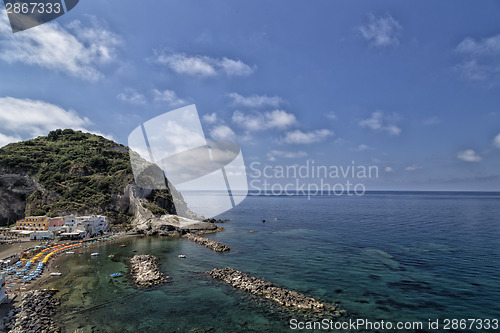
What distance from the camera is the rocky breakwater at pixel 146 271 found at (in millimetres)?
32969

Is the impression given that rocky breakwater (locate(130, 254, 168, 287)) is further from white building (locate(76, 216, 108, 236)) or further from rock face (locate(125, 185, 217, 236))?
white building (locate(76, 216, 108, 236))

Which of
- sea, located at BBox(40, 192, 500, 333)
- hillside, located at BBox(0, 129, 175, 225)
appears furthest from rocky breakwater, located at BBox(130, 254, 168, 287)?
hillside, located at BBox(0, 129, 175, 225)

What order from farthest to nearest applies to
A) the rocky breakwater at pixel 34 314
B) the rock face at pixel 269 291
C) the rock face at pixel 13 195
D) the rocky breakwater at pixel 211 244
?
the rock face at pixel 13 195
the rocky breakwater at pixel 211 244
the rock face at pixel 269 291
the rocky breakwater at pixel 34 314

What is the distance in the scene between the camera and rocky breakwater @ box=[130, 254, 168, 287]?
108 ft

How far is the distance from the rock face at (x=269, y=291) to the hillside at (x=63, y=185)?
5474cm

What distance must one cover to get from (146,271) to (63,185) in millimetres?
69127

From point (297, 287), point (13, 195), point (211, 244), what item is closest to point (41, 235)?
point (13, 195)

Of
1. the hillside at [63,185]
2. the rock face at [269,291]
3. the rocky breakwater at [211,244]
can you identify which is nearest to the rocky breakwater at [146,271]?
the rock face at [269,291]

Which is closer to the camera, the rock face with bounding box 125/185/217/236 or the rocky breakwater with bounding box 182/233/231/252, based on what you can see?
the rocky breakwater with bounding box 182/233/231/252

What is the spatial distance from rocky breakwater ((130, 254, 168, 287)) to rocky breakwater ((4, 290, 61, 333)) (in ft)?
31.7

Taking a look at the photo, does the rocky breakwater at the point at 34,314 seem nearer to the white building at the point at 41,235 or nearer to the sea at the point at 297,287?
the sea at the point at 297,287

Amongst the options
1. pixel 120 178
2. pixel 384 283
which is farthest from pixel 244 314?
pixel 120 178

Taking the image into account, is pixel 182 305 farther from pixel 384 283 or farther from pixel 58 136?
pixel 58 136

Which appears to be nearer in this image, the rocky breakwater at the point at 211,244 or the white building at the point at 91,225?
the rocky breakwater at the point at 211,244
